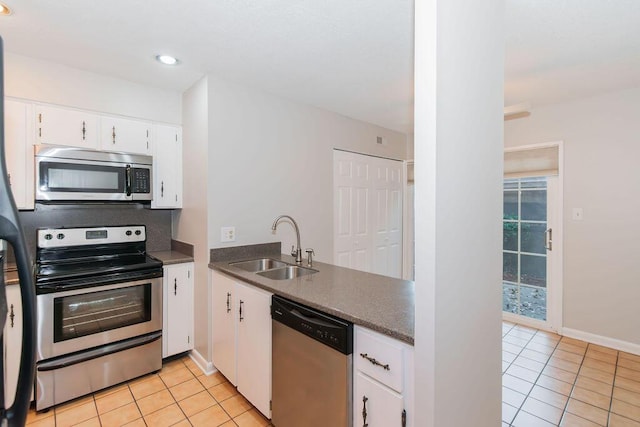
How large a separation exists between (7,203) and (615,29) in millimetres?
2924

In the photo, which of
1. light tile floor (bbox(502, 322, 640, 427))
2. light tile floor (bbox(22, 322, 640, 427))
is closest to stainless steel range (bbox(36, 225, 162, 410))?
light tile floor (bbox(22, 322, 640, 427))

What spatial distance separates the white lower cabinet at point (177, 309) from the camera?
2594mm

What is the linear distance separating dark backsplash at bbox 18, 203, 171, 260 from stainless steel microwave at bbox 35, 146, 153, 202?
0.19m

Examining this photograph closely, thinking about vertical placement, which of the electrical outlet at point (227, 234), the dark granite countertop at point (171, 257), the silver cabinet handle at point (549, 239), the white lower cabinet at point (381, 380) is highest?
the electrical outlet at point (227, 234)

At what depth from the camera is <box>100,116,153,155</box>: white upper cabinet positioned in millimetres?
2531

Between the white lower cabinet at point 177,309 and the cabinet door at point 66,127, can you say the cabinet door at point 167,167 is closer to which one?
the cabinet door at point 66,127

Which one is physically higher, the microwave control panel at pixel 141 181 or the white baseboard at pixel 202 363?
the microwave control panel at pixel 141 181

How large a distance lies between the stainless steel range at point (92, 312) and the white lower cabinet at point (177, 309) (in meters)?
0.07

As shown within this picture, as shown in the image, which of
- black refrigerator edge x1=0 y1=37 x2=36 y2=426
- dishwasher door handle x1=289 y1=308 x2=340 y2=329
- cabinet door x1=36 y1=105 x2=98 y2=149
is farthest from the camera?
cabinet door x1=36 y1=105 x2=98 y2=149

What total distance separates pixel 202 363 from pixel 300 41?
2.56 meters

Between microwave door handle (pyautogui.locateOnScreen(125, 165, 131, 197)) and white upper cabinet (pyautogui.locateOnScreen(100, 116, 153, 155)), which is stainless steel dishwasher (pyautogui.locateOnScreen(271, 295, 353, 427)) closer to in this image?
microwave door handle (pyautogui.locateOnScreen(125, 165, 131, 197))

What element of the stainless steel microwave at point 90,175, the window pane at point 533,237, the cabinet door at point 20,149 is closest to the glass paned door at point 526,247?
the window pane at point 533,237

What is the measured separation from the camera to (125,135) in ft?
8.58

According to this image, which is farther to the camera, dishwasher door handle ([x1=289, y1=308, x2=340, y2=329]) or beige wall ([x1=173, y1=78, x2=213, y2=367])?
beige wall ([x1=173, y1=78, x2=213, y2=367])
